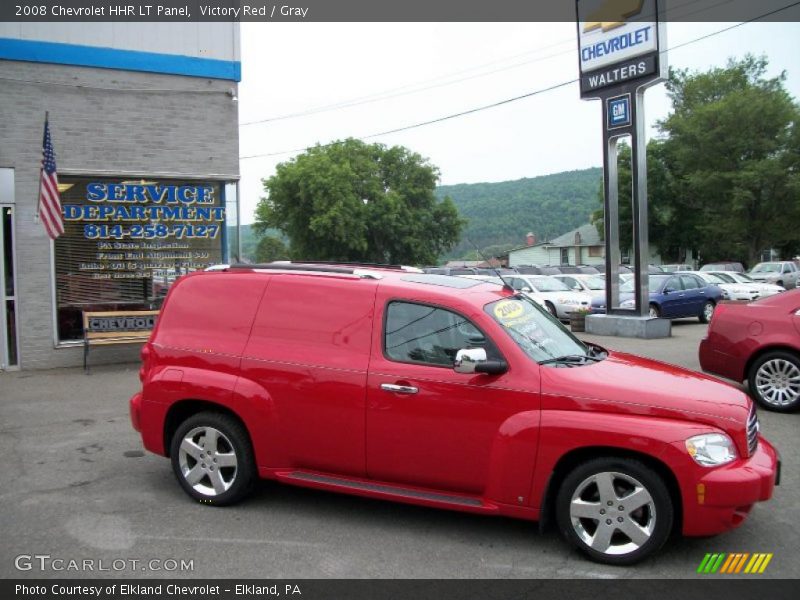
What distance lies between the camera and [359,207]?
5600 centimetres

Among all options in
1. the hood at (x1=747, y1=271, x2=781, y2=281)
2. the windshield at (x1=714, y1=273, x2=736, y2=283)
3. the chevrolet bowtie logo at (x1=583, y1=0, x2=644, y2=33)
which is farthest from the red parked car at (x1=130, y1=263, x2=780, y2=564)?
the hood at (x1=747, y1=271, x2=781, y2=281)

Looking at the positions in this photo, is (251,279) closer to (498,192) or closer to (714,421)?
(714,421)

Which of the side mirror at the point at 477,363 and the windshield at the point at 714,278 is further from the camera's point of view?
the windshield at the point at 714,278

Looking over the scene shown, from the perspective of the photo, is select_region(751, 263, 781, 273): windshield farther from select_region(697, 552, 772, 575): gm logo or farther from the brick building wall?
select_region(697, 552, 772, 575): gm logo

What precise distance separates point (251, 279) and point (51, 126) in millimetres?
8046

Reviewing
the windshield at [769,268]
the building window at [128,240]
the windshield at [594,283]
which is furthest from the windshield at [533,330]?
the windshield at [769,268]

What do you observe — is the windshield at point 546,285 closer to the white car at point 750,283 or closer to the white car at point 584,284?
the white car at point 584,284

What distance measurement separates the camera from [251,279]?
5371mm

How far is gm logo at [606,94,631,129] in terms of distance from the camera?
54.2 ft

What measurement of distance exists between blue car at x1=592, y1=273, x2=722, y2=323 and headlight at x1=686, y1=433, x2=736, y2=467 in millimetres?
15196

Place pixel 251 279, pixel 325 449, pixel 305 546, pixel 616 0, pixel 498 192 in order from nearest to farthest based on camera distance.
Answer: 1. pixel 305 546
2. pixel 325 449
3. pixel 251 279
4. pixel 616 0
5. pixel 498 192

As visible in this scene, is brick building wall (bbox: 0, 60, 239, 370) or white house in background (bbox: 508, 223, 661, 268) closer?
brick building wall (bbox: 0, 60, 239, 370)

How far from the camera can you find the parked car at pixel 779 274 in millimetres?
34250

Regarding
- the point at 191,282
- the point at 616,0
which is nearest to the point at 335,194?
the point at 616,0
